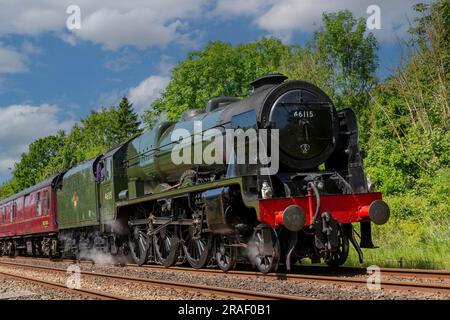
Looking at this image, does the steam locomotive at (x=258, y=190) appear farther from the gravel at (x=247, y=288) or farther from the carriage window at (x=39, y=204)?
the carriage window at (x=39, y=204)

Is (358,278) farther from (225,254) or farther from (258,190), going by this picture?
(225,254)

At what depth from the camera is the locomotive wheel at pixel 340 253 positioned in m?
10.6

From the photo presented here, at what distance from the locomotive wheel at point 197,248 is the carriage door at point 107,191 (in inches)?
142

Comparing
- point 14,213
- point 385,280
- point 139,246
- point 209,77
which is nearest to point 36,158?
point 209,77

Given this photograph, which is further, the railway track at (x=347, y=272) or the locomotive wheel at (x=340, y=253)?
the locomotive wheel at (x=340, y=253)

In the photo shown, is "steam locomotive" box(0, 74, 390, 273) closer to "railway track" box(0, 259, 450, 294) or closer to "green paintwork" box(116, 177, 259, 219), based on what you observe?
"green paintwork" box(116, 177, 259, 219)

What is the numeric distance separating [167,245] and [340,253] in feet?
16.1

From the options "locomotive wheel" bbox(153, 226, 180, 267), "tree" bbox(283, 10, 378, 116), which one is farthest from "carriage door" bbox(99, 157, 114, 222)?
"tree" bbox(283, 10, 378, 116)

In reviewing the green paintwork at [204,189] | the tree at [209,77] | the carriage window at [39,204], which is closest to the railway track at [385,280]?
the green paintwork at [204,189]

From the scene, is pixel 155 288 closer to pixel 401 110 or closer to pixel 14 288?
pixel 14 288

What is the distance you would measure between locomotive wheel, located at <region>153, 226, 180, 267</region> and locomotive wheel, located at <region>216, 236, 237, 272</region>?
166 cm

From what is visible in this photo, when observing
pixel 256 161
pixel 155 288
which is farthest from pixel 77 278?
pixel 256 161

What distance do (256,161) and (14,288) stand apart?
19.4 ft

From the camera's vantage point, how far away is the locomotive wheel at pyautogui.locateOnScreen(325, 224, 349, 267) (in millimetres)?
10617
